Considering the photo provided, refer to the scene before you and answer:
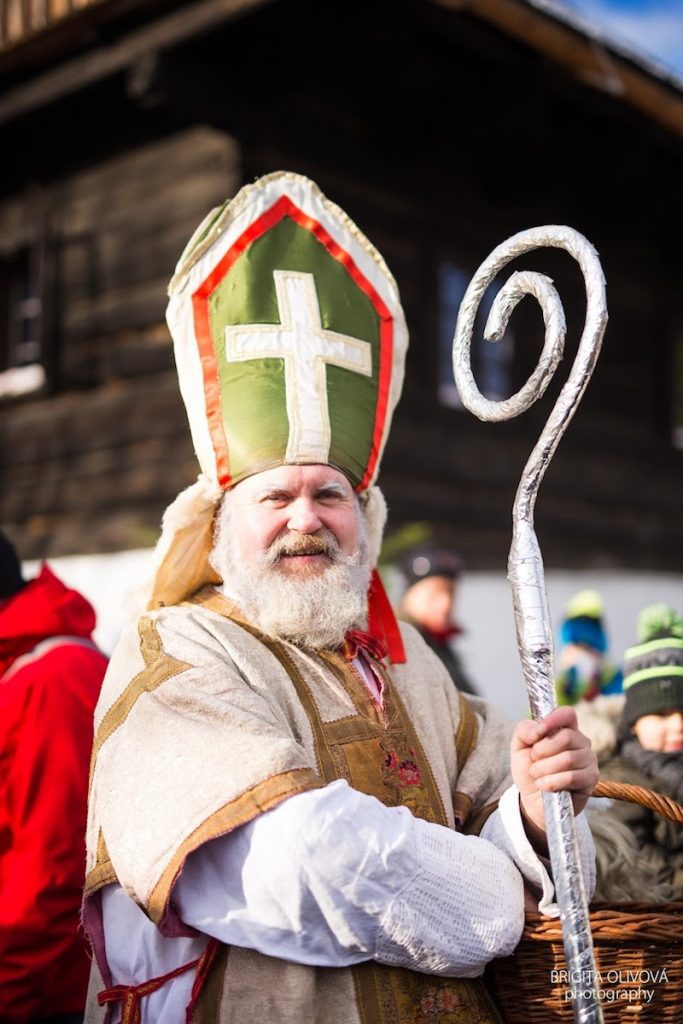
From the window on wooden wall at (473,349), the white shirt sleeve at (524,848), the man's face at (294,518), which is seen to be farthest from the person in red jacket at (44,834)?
the window on wooden wall at (473,349)

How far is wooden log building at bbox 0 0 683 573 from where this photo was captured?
22.5 ft

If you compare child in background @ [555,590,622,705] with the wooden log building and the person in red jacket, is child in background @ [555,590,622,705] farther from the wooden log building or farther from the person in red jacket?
the person in red jacket

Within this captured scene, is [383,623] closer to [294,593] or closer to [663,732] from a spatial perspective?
[294,593]

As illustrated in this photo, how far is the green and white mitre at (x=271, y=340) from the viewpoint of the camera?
99.0 inches

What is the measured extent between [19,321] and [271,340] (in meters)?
6.52

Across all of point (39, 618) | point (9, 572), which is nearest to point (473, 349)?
point (9, 572)

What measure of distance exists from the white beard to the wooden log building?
4600mm

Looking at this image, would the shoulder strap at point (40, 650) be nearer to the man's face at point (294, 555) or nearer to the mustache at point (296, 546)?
the man's face at point (294, 555)

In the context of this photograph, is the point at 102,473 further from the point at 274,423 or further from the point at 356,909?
the point at 356,909

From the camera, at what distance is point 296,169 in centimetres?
729

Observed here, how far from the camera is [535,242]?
2.03 metres

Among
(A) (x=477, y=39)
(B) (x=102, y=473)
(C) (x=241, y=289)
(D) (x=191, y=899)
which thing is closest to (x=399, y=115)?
(A) (x=477, y=39)

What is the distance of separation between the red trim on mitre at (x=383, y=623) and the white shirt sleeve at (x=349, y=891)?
62cm

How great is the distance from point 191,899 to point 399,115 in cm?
678
